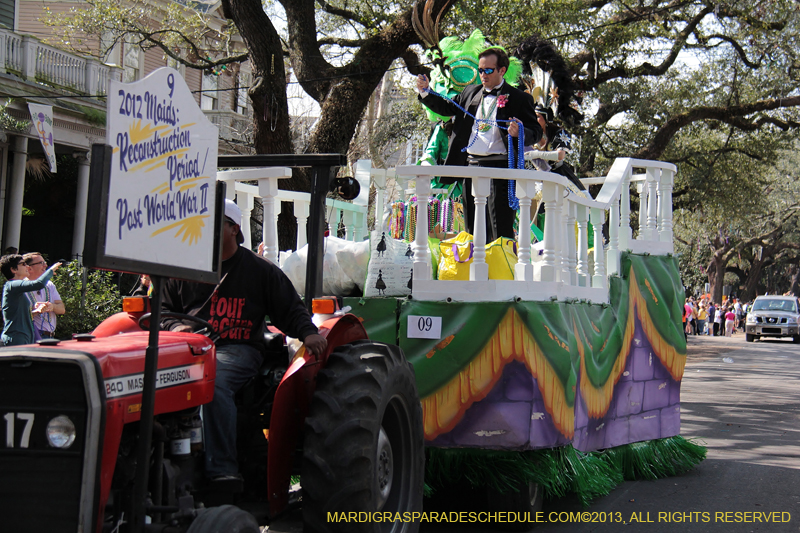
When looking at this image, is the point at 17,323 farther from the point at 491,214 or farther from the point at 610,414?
the point at 610,414

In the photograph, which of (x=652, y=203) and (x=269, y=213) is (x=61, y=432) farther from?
(x=652, y=203)

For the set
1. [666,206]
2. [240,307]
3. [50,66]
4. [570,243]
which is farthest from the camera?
[50,66]

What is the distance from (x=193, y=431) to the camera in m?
3.40

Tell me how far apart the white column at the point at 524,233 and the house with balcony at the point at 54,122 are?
1166 cm

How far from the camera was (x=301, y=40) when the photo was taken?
1270 centimetres

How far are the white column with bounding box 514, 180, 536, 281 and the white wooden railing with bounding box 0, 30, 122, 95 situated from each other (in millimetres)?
13736

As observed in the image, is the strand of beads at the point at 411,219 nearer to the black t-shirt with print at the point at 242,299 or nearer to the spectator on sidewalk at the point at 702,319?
the black t-shirt with print at the point at 242,299

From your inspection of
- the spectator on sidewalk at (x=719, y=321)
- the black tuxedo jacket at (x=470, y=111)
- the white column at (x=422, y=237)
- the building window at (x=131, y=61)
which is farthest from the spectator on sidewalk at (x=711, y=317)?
the white column at (x=422, y=237)

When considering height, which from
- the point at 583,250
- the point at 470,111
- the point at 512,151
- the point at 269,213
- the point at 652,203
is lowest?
the point at 583,250

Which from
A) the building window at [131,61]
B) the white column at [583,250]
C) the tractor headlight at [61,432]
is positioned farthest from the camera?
the building window at [131,61]

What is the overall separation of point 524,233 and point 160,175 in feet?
10.1

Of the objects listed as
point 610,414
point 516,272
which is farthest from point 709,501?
point 516,272

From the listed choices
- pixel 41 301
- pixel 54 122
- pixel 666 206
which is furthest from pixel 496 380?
pixel 54 122

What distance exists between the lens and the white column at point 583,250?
6.27m
